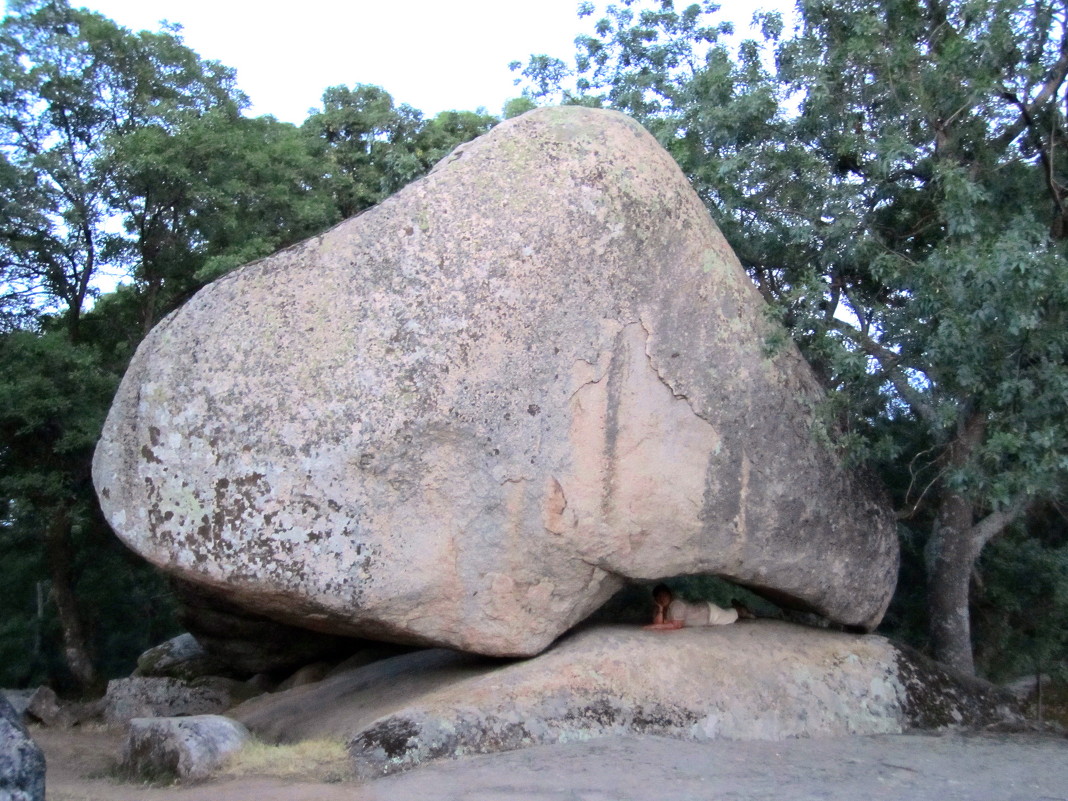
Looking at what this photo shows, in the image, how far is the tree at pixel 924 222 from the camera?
25.4 ft

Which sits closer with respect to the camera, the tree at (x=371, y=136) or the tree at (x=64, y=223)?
the tree at (x=64, y=223)

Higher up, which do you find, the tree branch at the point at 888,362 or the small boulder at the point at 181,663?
the tree branch at the point at 888,362

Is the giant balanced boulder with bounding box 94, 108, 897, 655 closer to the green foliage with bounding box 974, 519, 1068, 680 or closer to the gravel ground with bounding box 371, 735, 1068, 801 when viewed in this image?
the gravel ground with bounding box 371, 735, 1068, 801

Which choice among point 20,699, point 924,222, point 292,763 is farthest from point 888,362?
point 20,699

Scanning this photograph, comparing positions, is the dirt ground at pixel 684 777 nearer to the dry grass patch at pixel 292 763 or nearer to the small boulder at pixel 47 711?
the dry grass patch at pixel 292 763

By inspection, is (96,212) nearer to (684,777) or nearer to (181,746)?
(181,746)

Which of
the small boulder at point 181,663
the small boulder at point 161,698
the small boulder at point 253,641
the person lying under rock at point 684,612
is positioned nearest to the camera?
the person lying under rock at point 684,612

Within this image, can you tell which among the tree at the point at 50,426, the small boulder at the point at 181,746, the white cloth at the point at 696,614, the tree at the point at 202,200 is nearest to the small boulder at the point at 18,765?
Result: the small boulder at the point at 181,746

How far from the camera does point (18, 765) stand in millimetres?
4973

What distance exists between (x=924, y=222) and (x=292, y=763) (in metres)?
7.24

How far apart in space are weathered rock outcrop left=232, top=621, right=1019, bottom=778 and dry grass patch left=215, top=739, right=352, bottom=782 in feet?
0.44

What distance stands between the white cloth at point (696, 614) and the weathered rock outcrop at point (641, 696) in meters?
0.16

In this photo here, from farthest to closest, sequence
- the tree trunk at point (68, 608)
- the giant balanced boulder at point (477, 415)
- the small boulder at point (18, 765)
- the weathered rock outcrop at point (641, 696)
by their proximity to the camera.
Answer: the tree trunk at point (68, 608)
the giant balanced boulder at point (477, 415)
the weathered rock outcrop at point (641, 696)
the small boulder at point (18, 765)

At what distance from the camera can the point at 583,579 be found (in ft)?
26.1
